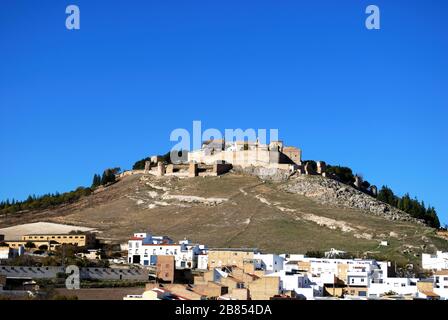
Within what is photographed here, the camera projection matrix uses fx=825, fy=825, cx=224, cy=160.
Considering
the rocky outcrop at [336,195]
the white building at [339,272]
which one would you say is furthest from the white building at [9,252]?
the rocky outcrop at [336,195]

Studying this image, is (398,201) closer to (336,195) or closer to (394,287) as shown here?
(336,195)

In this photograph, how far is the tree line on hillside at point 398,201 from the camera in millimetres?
59672

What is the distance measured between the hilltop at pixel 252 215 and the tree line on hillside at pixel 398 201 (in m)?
3.16

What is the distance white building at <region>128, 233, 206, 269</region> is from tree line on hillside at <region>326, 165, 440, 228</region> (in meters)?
21.9

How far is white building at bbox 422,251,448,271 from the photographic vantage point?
4094 centimetres

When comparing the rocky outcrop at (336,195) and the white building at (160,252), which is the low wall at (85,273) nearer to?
the white building at (160,252)

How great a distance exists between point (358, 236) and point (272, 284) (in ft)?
68.4

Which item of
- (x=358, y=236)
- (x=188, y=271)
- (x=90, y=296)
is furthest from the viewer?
(x=358, y=236)

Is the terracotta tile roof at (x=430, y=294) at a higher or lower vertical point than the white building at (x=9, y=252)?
lower

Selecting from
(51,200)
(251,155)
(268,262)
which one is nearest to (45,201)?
(51,200)

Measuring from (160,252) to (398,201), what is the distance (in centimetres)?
2723
